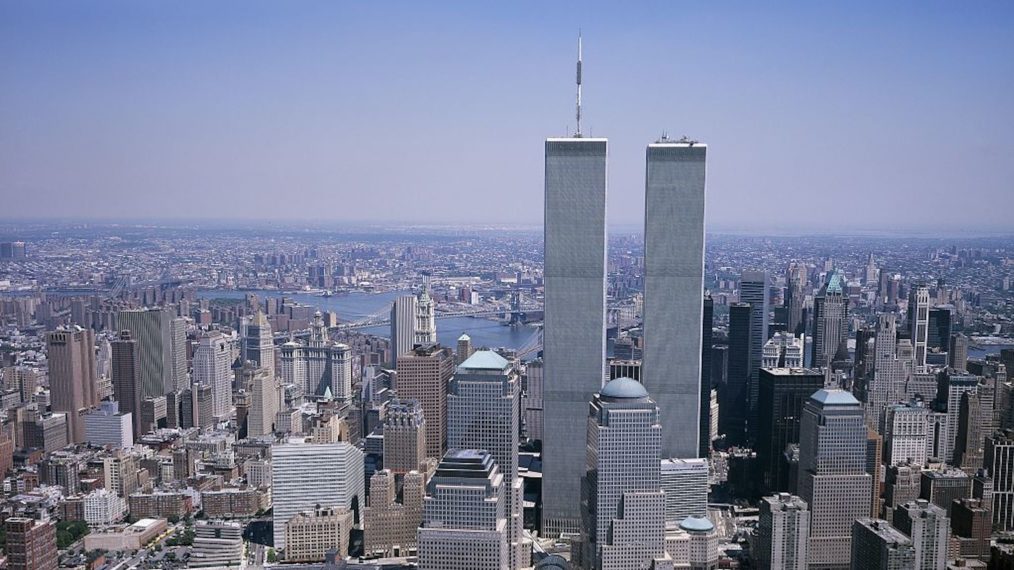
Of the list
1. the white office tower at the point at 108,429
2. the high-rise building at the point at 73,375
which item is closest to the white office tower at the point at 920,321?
the white office tower at the point at 108,429

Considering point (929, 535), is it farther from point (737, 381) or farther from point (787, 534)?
point (737, 381)

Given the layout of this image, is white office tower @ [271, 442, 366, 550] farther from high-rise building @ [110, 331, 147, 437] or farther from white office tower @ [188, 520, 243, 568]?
high-rise building @ [110, 331, 147, 437]

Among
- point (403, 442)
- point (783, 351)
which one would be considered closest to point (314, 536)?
point (403, 442)

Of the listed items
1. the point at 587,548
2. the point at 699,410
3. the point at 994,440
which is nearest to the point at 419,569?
the point at 587,548

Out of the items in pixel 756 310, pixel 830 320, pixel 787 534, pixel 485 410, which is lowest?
pixel 787 534

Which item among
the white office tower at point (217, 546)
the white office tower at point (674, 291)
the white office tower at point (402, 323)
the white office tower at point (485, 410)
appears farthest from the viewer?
the white office tower at point (402, 323)

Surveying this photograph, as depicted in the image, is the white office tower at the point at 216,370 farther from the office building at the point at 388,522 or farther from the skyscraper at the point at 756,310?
the skyscraper at the point at 756,310

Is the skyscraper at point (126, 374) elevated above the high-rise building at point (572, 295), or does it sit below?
below

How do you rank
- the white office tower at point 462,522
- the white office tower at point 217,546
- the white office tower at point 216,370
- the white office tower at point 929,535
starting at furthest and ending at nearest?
1. the white office tower at point 216,370
2. the white office tower at point 217,546
3. the white office tower at point 929,535
4. the white office tower at point 462,522
